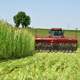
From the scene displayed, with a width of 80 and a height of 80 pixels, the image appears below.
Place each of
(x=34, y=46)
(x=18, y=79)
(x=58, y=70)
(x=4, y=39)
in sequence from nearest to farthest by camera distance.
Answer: (x=18, y=79)
(x=58, y=70)
(x=4, y=39)
(x=34, y=46)

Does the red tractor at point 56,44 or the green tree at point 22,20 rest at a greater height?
the green tree at point 22,20

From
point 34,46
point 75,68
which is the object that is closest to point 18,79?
point 75,68

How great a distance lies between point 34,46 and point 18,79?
10.8m

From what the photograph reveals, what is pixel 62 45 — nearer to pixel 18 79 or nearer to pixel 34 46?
pixel 34 46

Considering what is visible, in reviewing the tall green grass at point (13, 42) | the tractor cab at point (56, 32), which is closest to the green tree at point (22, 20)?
the tractor cab at point (56, 32)

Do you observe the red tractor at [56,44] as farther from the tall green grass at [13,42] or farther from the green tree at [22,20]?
the green tree at [22,20]

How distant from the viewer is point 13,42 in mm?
14266

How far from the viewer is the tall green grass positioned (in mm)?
13430

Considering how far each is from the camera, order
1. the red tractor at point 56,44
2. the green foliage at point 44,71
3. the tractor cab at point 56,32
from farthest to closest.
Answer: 1. the tractor cab at point 56,32
2. the red tractor at point 56,44
3. the green foliage at point 44,71

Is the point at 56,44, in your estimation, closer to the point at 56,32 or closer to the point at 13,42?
the point at 56,32

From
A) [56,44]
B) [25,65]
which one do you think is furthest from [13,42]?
[25,65]

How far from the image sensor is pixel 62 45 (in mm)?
18344

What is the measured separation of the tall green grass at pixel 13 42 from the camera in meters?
13.4

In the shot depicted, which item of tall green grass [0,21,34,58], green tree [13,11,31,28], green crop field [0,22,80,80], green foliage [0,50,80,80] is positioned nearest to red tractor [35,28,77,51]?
tall green grass [0,21,34,58]
